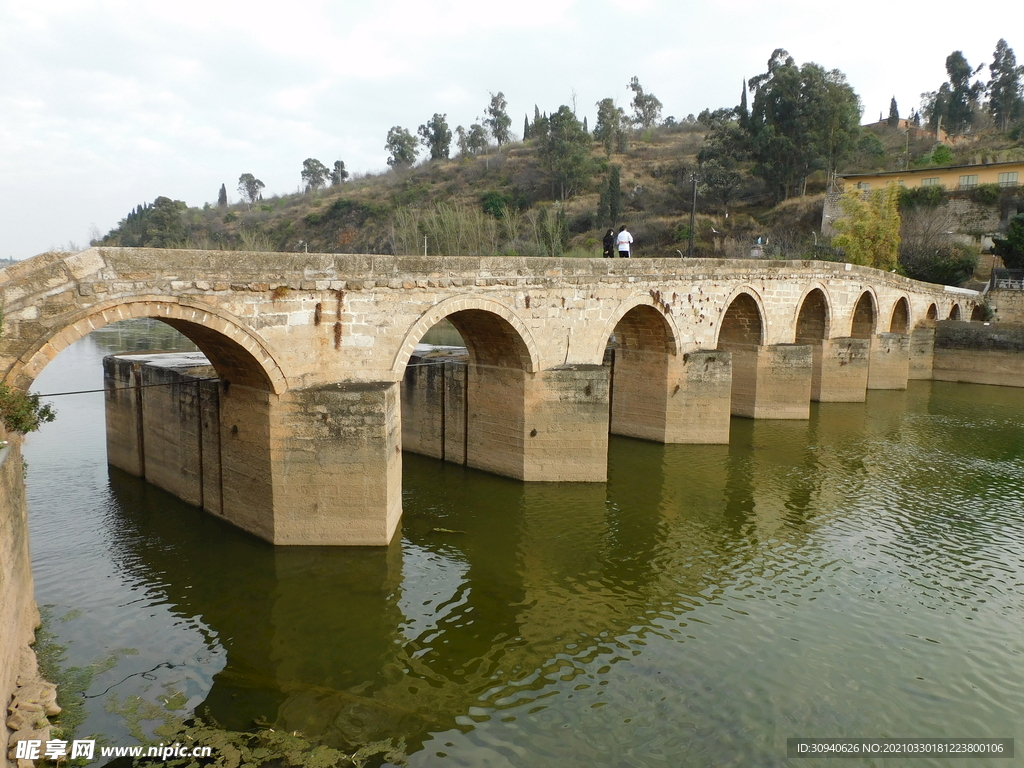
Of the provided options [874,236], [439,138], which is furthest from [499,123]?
[874,236]

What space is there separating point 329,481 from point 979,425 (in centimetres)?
1676

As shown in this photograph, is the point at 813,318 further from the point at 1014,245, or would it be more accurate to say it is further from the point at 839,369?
the point at 1014,245

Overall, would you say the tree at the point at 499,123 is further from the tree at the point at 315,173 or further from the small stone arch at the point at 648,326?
the small stone arch at the point at 648,326

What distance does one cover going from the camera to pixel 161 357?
13.2 meters

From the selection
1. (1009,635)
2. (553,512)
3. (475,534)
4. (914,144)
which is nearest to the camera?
(1009,635)

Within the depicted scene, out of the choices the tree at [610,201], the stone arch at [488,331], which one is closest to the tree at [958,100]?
the tree at [610,201]

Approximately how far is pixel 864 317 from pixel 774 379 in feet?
26.3

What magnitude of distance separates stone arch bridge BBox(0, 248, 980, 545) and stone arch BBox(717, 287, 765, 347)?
50 millimetres

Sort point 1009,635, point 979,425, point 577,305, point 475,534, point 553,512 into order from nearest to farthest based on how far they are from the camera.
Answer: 1. point 1009,635
2. point 475,534
3. point 553,512
4. point 577,305
5. point 979,425

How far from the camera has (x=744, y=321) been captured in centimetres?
1741

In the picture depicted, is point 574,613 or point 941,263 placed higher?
point 941,263

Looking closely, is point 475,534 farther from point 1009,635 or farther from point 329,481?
point 1009,635

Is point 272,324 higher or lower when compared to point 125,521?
higher

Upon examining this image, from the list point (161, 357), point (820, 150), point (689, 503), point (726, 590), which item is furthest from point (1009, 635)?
point (820, 150)
